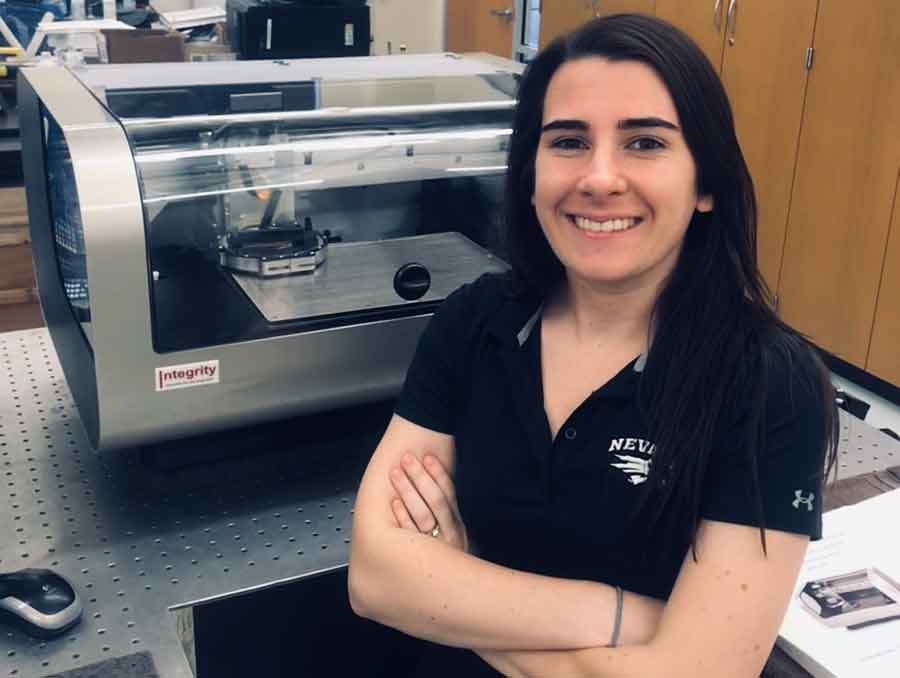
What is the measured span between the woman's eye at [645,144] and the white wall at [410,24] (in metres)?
5.35

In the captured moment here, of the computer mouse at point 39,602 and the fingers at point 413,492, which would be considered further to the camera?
the fingers at point 413,492

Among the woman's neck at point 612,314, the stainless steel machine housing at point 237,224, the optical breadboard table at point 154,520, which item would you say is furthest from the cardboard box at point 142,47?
the woman's neck at point 612,314

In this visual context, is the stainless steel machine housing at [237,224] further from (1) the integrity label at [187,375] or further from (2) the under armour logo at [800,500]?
(2) the under armour logo at [800,500]

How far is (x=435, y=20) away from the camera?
621 cm

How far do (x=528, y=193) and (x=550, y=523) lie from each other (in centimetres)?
36

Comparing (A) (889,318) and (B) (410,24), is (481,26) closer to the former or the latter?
(B) (410,24)

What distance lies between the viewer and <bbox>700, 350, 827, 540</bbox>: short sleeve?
0.84 metres

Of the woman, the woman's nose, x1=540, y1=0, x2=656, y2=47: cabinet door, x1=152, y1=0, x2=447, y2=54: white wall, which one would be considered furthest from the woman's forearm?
x1=152, y1=0, x2=447, y2=54: white wall

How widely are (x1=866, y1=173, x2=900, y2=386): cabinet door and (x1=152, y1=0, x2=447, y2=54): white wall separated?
3.73m

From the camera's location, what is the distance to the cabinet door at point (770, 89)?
10.6 feet

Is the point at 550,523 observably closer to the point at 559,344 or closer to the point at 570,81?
the point at 559,344

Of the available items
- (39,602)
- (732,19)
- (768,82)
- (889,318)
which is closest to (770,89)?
(768,82)

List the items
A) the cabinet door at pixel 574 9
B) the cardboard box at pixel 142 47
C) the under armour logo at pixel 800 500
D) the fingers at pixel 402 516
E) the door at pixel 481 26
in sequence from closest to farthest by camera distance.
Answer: the under armour logo at pixel 800 500, the fingers at pixel 402 516, the cardboard box at pixel 142 47, the cabinet door at pixel 574 9, the door at pixel 481 26

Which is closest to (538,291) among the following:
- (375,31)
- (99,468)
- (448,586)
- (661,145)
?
(661,145)
